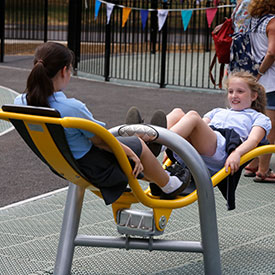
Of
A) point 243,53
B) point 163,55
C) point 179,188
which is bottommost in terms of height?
point 163,55

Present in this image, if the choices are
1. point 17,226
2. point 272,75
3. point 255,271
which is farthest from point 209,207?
point 272,75

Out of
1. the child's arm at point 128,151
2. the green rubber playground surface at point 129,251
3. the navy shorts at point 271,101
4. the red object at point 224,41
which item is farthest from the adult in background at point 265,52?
the child's arm at point 128,151

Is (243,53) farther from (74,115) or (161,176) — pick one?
(74,115)

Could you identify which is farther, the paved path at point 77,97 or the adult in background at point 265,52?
the paved path at point 77,97

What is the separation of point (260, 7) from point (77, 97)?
578 centimetres

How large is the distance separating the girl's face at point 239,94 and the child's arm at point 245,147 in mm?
430

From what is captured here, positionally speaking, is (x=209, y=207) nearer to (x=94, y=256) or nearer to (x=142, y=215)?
(x=142, y=215)

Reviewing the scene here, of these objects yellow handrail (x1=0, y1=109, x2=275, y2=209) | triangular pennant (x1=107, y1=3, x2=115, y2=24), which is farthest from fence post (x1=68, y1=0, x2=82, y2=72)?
yellow handrail (x1=0, y1=109, x2=275, y2=209)

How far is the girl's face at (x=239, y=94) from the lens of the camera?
4738mm

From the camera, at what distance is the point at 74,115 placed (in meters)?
3.40

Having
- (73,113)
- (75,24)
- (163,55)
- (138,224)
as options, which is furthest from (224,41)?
(75,24)

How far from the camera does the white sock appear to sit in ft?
12.6

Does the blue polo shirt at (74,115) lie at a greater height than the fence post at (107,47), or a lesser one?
greater

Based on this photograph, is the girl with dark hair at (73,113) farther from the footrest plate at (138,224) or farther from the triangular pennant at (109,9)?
the triangular pennant at (109,9)
